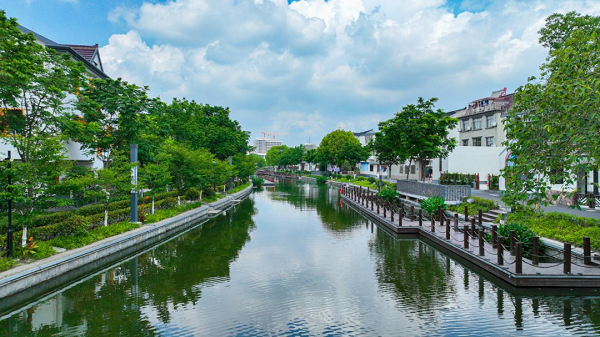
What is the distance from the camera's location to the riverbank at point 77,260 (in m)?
10.3

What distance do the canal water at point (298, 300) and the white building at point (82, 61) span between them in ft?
44.0

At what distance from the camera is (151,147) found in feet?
84.9

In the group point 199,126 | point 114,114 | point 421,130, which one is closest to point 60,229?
point 114,114

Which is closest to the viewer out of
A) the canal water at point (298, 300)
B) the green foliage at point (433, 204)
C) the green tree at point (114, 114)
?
the canal water at point (298, 300)

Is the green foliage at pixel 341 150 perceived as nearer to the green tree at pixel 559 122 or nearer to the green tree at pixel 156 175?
the green tree at pixel 156 175

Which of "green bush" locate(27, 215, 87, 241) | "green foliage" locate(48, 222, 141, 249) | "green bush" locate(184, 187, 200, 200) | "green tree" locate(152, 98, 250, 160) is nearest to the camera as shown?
"green bush" locate(27, 215, 87, 241)

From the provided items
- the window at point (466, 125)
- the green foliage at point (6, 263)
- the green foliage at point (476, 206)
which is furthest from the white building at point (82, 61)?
the window at point (466, 125)

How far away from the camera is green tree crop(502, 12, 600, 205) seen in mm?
9289

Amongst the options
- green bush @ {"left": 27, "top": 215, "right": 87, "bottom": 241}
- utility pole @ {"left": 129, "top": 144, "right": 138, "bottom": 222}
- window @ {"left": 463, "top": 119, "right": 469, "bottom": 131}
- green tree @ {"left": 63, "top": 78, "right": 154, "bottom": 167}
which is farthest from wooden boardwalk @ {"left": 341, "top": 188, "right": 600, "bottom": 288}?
window @ {"left": 463, "top": 119, "right": 469, "bottom": 131}

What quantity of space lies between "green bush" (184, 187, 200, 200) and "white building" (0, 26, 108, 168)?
747 cm

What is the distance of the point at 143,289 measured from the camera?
37.2 feet

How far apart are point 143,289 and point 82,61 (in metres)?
19.6

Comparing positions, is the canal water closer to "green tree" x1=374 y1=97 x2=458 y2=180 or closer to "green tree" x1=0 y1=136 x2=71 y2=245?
"green tree" x1=0 y1=136 x2=71 y2=245

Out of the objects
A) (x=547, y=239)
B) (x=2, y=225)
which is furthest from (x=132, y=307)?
(x=547, y=239)
